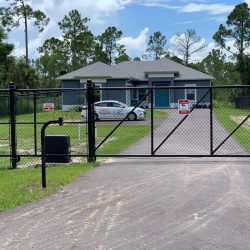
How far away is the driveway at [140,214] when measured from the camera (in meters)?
6.10

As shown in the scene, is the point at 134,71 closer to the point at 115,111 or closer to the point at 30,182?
the point at 115,111

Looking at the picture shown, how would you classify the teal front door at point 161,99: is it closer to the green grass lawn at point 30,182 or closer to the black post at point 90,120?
the black post at point 90,120

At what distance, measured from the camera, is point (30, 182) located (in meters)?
10.1

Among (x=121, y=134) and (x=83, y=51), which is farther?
(x=83, y=51)

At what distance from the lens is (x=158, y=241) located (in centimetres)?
607

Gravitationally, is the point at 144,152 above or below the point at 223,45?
below

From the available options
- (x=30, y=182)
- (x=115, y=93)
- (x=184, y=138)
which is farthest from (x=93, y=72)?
(x=30, y=182)

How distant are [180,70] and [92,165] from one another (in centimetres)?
4101

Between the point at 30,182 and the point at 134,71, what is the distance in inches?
1739

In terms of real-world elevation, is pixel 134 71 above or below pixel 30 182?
above

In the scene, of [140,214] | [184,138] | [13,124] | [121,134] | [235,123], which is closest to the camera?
[140,214]

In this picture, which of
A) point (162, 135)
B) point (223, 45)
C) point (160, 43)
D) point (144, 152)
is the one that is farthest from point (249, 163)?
point (160, 43)

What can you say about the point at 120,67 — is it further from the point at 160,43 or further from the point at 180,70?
the point at 160,43

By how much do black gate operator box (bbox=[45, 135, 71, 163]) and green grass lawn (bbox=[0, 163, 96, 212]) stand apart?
1.68 feet
